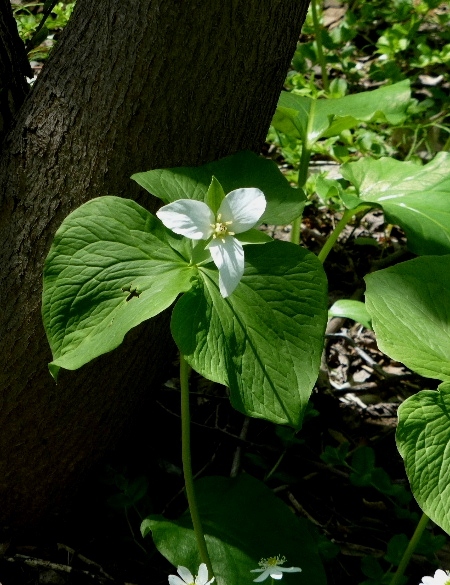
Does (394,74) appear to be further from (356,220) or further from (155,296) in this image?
(155,296)

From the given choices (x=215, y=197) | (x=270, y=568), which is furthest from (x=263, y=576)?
(x=215, y=197)

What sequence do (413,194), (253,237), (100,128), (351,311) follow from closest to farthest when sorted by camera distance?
(253,237), (100,128), (413,194), (351,311)

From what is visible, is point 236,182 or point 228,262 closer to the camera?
point 228,262

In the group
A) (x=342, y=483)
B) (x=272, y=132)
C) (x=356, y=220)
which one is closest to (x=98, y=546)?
(x=342, y=483)

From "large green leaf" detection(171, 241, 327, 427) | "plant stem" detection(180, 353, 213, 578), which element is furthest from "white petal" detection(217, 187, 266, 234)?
"plant stem" detection(180, 353, 213, 578)

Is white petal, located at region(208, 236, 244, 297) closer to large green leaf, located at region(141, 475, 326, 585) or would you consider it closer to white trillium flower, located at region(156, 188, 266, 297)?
white trillium flower, located at region(156, 188, 266, 297)

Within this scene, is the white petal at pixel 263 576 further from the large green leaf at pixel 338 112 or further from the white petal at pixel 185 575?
the large green leaf at pixel 338 112

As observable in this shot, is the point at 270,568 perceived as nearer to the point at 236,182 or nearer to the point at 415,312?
the point at 415,312
